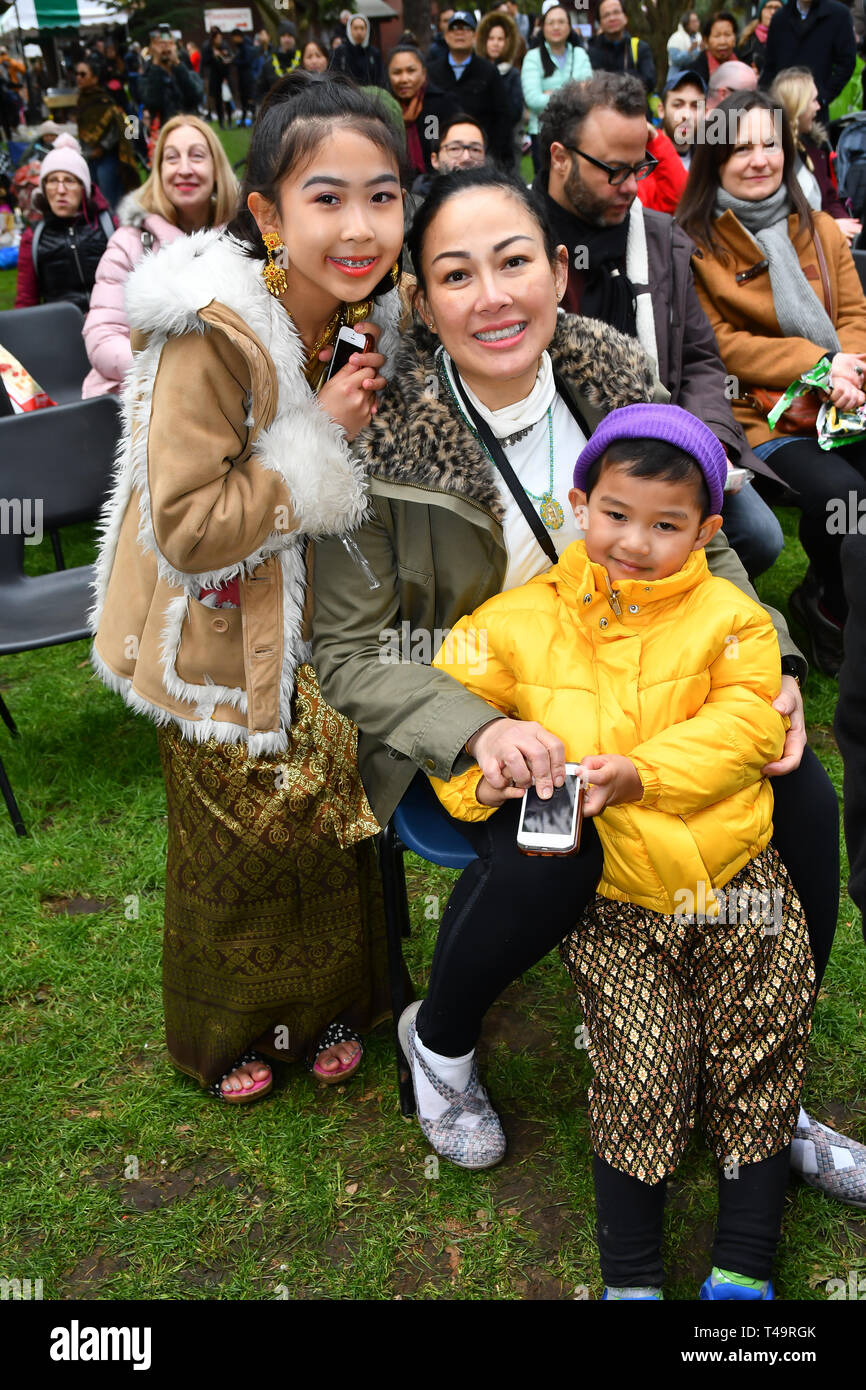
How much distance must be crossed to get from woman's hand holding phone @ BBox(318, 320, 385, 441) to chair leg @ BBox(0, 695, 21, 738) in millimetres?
2442

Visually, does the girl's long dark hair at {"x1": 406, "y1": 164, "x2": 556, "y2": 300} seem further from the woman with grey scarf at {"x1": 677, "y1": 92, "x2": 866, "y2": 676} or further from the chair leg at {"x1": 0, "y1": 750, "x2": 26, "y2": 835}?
the chair leg at {"x1": 0, "y1": 750, "x2": 26, "y2": 835}

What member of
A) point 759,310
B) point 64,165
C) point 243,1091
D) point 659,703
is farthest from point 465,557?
point 64,165

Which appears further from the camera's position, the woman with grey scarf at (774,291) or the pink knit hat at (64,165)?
the pink knit hat at (64,165)

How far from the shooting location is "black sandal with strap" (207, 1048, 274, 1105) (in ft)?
8.22

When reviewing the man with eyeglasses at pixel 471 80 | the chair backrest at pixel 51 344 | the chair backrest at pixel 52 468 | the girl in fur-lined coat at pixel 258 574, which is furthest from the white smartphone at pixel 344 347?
the man with eyeglasses at pixel 471 80

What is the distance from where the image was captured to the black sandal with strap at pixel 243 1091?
8.22 ft

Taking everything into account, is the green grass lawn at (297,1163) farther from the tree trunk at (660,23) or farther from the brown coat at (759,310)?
the tree trunk at (660,23)

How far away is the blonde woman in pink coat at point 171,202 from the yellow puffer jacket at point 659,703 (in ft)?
10.5

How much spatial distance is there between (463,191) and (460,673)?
888mm

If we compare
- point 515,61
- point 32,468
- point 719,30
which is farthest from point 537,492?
point 515,61

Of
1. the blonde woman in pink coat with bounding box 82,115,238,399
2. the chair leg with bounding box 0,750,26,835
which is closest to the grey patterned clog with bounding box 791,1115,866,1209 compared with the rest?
the chair leg with bounding box 0,750,26,835

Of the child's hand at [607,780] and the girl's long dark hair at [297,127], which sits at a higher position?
the girl's long dark hair at [297,127]

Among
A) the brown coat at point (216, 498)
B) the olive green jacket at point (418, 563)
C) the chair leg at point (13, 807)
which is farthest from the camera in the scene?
the chair leg at point (13, 807)

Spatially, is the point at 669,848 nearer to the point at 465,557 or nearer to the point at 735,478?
the point at 465,557
